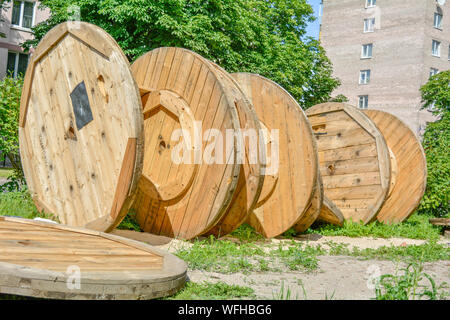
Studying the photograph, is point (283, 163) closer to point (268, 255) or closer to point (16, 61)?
point (268, 255)

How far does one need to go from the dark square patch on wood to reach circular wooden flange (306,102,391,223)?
4.81 meters

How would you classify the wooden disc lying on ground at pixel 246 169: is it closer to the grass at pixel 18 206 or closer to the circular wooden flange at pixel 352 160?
the grass at pixel 18 206

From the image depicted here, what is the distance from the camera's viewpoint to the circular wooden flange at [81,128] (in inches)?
149

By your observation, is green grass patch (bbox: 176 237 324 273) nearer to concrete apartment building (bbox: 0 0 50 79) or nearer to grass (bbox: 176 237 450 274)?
grass (bbox: 176 237 450 274)

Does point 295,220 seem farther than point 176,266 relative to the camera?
Yes

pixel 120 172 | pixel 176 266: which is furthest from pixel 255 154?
pixel 176 266

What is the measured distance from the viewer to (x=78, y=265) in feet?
8.55

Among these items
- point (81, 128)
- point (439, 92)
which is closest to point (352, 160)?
point (81, 128)

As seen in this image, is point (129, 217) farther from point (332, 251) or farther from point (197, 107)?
point (332, 251)

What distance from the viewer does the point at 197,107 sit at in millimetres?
4793

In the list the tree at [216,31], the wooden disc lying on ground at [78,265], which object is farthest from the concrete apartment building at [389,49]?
the wooden disc lying on ground at [78,265]

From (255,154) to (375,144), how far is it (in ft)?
10.9

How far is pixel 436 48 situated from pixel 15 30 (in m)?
25.5

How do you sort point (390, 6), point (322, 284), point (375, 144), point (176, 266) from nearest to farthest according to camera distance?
1. point (176, 266)
2. point (322, 284)
3. point (375, 144)
4. point (390, 6)
